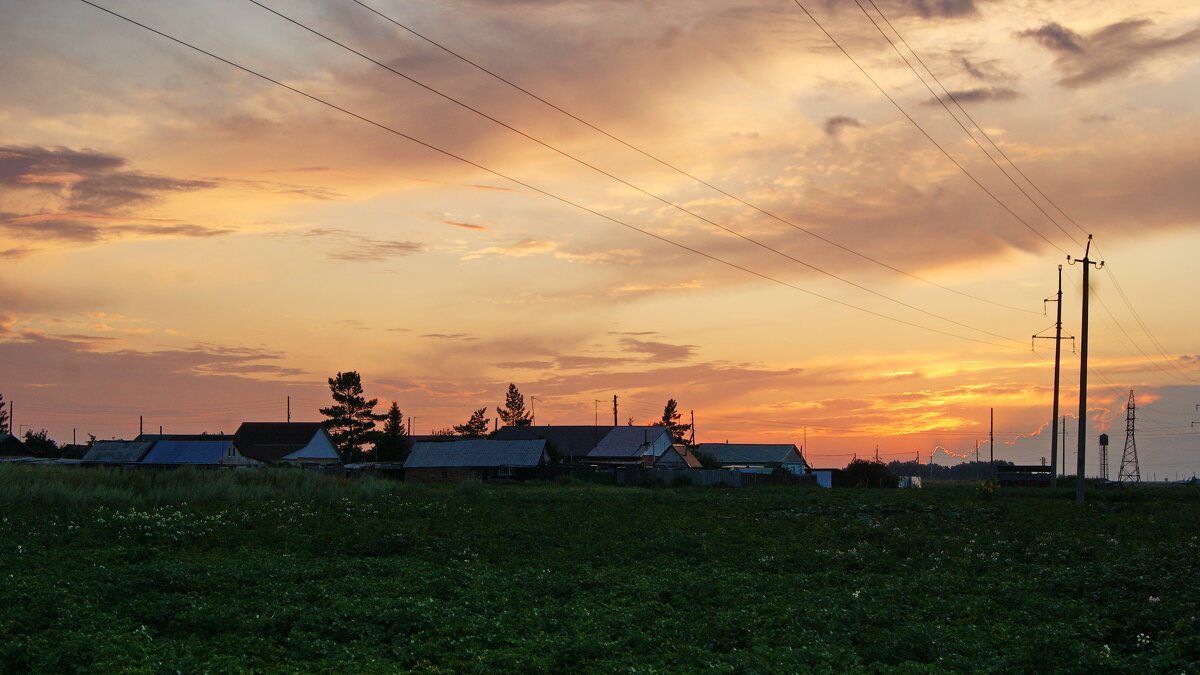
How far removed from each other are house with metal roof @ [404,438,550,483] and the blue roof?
19.4 m

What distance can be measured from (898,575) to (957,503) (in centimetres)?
3493

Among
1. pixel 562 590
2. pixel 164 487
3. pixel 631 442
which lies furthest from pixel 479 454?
pixel 562 590

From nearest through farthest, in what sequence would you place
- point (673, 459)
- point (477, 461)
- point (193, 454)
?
point (193, 454), point (477, 461), point (673, 459)

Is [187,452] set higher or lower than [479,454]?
lower

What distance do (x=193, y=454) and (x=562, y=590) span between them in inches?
3282

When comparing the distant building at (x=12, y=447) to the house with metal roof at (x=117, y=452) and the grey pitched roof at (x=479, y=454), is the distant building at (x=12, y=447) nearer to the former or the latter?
the house with metal roof at (x=117, y=452)

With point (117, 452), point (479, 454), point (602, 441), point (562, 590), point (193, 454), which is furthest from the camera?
point (602, 441)

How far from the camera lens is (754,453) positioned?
14350cm

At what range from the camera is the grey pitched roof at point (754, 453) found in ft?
459

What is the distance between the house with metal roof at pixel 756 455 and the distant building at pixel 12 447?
90312 mm

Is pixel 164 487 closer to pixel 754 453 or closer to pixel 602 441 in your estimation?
pixel 602 441

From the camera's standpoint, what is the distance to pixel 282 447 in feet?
389

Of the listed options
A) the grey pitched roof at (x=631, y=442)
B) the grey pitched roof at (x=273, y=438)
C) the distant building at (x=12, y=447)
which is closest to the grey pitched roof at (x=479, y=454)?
the grey pitched roof at (x=631, y=442)

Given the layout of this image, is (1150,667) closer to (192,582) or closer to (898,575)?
(898,575)
